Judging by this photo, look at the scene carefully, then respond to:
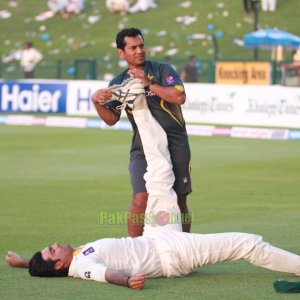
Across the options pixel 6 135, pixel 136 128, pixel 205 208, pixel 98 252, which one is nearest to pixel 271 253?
pixel 98 252

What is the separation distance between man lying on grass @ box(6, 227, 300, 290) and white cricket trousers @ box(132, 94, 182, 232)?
481mm

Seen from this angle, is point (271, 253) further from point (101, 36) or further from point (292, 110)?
point (101, 36)

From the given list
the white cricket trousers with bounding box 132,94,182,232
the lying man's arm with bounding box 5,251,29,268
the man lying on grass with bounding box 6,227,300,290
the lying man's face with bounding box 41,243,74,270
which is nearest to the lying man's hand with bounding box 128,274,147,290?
the man lying on grass with bounding box 6,227,300,290

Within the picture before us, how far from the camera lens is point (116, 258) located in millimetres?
8297

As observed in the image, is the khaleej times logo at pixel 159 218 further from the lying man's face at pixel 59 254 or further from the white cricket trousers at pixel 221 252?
the lying man's face at pixel 59 254

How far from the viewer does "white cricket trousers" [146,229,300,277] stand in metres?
8.33

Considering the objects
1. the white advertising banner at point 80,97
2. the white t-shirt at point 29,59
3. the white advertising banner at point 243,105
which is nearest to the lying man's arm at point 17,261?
the white advertising banner at point 243,105

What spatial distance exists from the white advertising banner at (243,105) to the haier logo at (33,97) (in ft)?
15.4

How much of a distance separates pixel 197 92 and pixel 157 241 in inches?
839

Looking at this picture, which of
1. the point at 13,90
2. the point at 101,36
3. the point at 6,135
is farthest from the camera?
the point at 101,36

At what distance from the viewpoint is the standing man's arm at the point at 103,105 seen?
9.26 meters

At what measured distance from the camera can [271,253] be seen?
27.3 feet

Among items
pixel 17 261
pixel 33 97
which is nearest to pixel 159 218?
pixel 17 261

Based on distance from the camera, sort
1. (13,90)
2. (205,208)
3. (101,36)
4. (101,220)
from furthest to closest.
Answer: (101,36) < (13,90) < (205,208) < (101,220)
